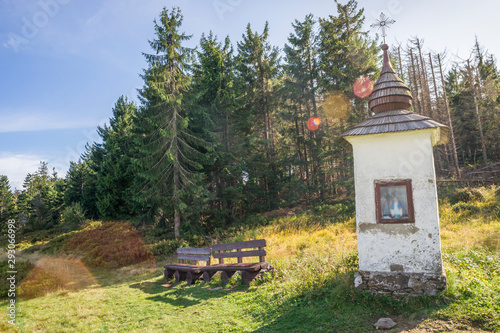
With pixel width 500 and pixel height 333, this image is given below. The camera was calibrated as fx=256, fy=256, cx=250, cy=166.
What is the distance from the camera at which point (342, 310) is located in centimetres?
537

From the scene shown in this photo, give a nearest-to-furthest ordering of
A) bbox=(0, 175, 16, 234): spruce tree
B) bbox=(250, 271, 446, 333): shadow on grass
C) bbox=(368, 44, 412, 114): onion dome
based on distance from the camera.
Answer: bbox=(250, 271, 446, 333): shadow on grass → bbox=(368, 44, 412, 114): onion dome → bbox=(0, 175, 16, 234): spruce tree

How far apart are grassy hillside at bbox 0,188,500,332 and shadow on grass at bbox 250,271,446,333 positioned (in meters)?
0.02

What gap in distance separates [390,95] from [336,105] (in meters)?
14.2

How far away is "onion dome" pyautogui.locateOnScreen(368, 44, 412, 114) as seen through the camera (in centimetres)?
698

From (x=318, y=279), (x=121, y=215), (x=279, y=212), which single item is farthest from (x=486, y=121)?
(x=121, y=215)

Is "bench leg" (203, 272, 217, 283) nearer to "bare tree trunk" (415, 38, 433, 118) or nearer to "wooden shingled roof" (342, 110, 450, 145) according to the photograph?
"wooden shingled roof" (342, 110, 450, 145)

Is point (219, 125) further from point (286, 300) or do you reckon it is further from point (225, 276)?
Answer: point (286, 300)

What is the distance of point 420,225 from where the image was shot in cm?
582

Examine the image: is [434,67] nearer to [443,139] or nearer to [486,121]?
[486,121]

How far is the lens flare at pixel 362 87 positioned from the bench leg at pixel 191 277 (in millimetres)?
16889

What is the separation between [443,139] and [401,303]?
4538mm

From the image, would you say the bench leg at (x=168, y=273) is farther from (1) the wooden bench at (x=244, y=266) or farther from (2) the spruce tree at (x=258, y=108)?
(2) the spruce tree at (x=258, y=108)

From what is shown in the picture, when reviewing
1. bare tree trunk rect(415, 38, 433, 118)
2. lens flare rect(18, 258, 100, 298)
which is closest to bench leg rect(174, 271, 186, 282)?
lens flare rect(18, 258, 100, 298)

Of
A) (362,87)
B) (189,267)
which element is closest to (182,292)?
(189,267)
